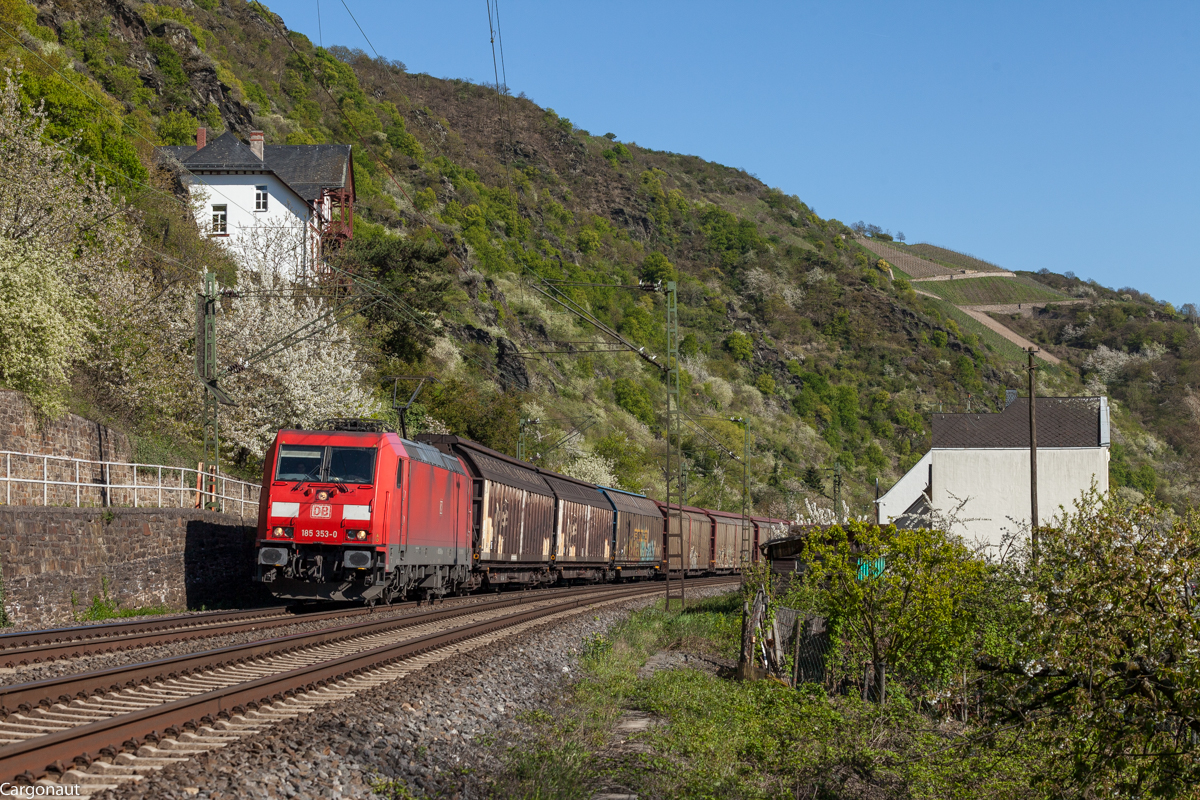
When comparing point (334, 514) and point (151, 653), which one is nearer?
point (151, 653)

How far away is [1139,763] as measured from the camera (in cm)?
637

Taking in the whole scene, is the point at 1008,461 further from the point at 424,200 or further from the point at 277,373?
the point at 424,200

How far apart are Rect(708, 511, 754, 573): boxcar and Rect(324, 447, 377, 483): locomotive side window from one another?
33818 millimetres

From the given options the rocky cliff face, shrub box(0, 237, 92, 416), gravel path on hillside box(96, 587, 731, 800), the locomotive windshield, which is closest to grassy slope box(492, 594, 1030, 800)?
gravel path on hillside box(96, 587, 731, 800)

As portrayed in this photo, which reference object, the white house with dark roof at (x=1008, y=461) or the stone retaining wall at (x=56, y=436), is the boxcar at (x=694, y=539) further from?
the stone retaining wall at (x=56, y=436)

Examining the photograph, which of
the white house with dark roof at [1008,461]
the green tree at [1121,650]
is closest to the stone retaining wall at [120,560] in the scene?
the green tree at [1121,650]

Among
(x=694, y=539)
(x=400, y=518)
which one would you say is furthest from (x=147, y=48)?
(x=400, y=518)

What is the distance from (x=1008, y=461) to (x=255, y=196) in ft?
140

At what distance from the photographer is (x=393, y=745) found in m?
8.01

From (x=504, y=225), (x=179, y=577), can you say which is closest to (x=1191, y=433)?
(x=504, y=225)

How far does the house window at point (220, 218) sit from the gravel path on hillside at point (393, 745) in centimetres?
4880

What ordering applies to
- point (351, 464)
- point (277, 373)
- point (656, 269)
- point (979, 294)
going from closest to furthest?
point (351, 464) → point (277, 373) → point (656, 269) → point (979, 294)

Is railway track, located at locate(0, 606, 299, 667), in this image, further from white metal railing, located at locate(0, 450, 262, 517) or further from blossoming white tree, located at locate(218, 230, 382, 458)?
blossoming white tree, located at locate(218, 230, 382, 458)

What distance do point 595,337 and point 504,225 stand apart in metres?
25.7
